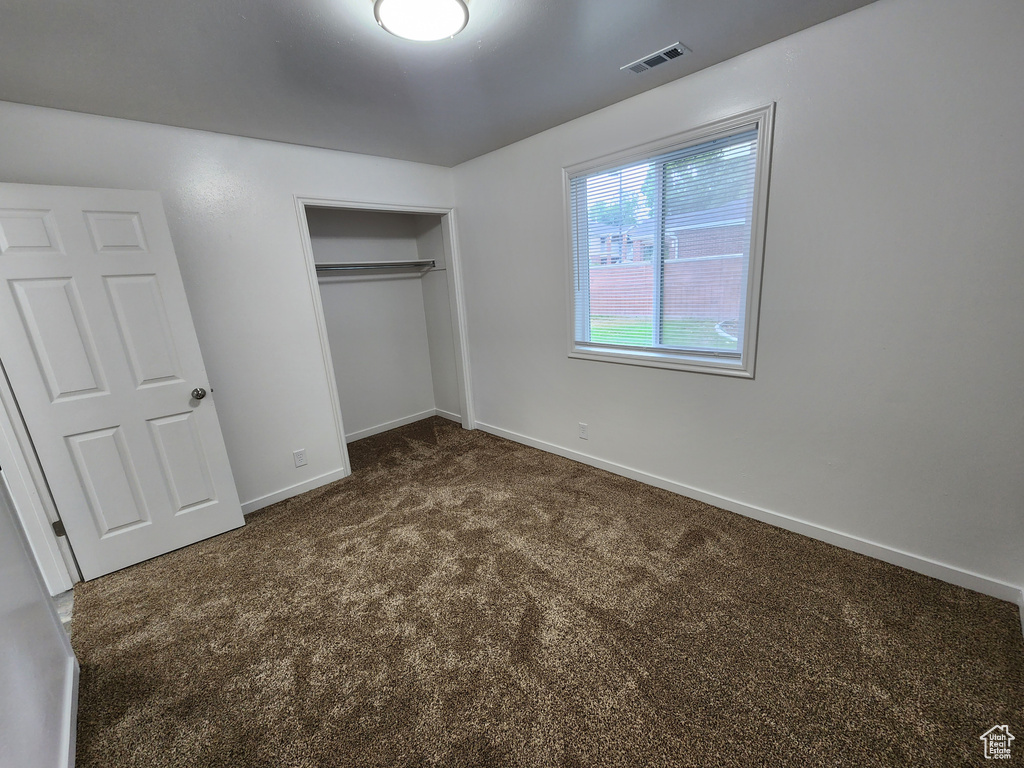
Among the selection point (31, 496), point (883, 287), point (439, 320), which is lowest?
point (31, 496)

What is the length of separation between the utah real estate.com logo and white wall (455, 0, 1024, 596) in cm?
79

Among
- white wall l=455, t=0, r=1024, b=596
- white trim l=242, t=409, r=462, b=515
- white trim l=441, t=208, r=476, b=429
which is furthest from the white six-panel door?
white wall l=455, t=0, r=1024, b=596

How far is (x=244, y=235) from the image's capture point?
2604 mm

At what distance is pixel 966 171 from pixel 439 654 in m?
2.83

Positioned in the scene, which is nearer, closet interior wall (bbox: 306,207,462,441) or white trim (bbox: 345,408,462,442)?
closet interior wall (bbox: 306,207,462,441)

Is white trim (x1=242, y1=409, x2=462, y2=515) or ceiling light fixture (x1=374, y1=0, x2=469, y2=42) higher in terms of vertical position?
ceiling light fixture (x1=374, y1=0, x2=469, y2=42)

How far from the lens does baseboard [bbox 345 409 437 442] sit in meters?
4.09

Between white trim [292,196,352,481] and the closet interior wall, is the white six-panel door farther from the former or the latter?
the closet interior wall

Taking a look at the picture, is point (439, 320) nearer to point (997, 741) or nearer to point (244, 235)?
point (244, 235)

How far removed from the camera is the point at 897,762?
1199mm

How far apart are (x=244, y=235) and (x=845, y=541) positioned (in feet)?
12.9

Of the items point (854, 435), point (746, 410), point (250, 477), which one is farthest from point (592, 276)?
point (250, 477)

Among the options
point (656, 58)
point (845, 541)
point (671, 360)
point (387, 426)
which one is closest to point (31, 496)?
point (387, 426)

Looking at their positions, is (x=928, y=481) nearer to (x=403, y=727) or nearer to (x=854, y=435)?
(x=854, y=435)
